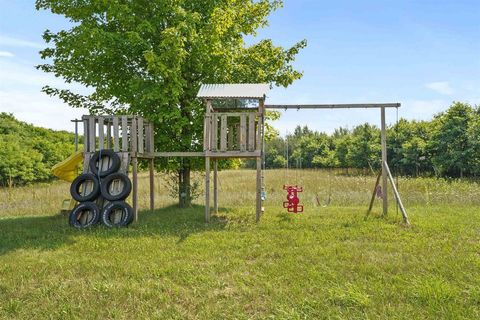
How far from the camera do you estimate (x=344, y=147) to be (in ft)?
148

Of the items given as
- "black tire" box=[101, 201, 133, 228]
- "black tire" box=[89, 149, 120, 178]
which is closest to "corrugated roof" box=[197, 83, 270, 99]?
"black tire" box=[89, 149, 120, 178]

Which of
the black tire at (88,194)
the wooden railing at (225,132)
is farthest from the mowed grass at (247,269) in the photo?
the wooden railing at (225,132)

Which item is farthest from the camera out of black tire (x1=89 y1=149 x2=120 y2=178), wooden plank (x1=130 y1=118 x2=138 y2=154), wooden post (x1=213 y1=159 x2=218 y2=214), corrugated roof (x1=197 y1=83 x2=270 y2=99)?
wooden post (x1=213 y1=159 x2=218 y2=214)

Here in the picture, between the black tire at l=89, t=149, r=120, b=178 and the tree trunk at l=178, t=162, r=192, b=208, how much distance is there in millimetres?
3249

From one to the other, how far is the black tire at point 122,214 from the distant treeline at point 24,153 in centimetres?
2066

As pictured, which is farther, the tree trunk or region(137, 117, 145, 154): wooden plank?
the tree trunk

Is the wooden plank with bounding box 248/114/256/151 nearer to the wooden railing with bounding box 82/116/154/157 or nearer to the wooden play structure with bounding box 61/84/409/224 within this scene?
the wooden play structure with bounding box 61/84/409/224

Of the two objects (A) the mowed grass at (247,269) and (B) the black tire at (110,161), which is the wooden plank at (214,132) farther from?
(B) the black tire at (110,161)

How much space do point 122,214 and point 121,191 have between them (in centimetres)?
59

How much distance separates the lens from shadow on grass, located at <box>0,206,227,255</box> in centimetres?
786

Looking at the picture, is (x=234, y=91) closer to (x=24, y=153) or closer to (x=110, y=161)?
(x=110, y=161)

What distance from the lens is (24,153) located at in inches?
1352

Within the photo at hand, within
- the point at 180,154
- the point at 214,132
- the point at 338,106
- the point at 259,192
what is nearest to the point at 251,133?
the point at 214,132

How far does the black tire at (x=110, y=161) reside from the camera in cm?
1002
